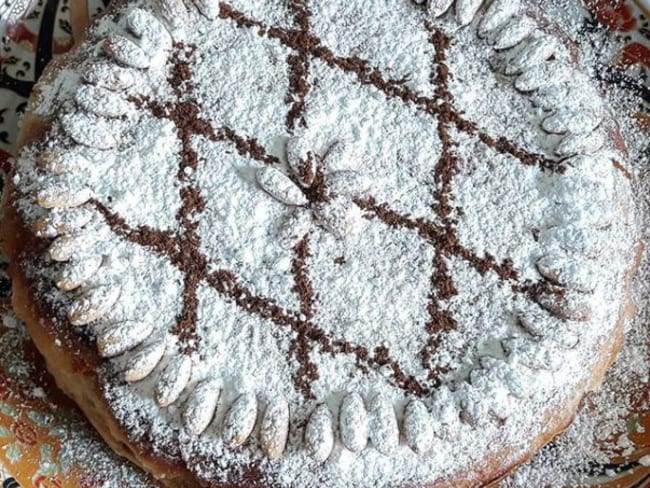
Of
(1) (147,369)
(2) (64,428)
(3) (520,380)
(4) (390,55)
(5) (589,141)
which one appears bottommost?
(2) (64,428)

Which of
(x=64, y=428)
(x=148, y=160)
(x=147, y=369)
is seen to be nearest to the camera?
(x=147, y=369)

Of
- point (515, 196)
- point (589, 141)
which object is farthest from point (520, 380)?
point (589, 141)

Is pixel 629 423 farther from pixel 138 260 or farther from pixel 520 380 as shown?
pixel 138 260

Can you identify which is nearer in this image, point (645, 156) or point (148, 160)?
point (148, 160)

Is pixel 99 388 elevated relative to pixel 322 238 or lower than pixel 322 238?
lower

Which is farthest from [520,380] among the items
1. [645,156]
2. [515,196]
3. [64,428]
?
[64,428]

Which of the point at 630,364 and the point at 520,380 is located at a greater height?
the point at 630,364

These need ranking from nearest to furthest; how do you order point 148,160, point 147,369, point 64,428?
point 147,369
point 148,160
point 64,428
